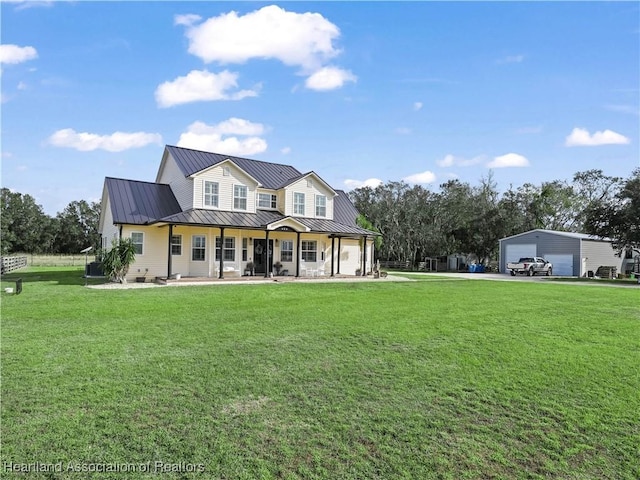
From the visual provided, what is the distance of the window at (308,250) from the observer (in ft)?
85.0

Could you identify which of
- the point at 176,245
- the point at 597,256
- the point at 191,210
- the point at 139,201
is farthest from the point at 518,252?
the point at 139,201

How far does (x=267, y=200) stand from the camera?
2572cm

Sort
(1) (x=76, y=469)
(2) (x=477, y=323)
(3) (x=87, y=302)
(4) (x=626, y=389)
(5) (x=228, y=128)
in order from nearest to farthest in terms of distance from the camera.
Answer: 1. (1) (x=76, y=469)
2. (4) (x=626, y=389)
3. (2) (x=477, y=323)
4. (3) (x=87, y=302)
5. (5) (x=228, y=128)

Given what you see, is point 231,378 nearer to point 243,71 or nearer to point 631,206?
point 243,71

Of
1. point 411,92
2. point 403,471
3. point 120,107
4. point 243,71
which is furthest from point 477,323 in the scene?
point 120,107

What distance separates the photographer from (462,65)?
1579 cm

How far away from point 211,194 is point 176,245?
3.40 meters

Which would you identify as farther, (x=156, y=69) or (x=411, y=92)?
(x=411, y=92)

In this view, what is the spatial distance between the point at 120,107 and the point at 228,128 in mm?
8356

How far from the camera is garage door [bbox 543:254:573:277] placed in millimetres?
36375

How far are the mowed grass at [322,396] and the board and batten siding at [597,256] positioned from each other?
3150 centimetres

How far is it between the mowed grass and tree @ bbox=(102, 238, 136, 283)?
9.27m

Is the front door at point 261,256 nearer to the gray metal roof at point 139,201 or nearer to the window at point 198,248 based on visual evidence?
the window at point 198,248

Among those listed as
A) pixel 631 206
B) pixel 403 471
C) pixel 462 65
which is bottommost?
pixel 403 471
